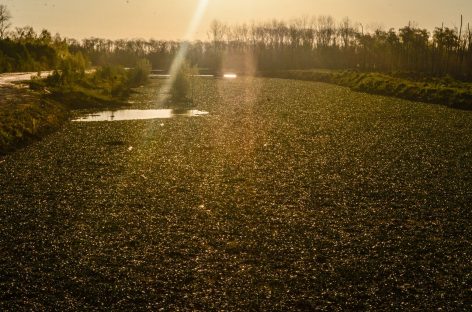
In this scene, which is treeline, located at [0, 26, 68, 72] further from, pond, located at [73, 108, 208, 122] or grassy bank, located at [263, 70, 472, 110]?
grassy bank, located at [263, 70, 472, 110]

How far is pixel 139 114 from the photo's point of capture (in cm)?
3981

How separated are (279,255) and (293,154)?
41.7ft

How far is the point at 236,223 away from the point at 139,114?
1085 inches

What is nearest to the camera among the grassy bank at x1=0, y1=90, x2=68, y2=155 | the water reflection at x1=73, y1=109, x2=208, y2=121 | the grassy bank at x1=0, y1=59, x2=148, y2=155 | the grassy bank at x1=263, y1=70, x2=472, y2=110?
the grassy bank at x1=0, y1=90, x2=68, y2=155

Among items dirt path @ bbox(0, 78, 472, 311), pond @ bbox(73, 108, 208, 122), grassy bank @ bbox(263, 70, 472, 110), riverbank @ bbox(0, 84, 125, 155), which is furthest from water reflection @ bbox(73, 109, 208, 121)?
grassy bank @ bbox(263, 70, 472, 110)

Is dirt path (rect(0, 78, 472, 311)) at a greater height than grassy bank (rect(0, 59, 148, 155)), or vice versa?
grassy bank (rect(0, 59, 148, 155))

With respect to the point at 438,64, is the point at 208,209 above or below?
below

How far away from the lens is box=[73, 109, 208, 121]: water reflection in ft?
121

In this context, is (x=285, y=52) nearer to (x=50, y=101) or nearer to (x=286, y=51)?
(x=286, y=51)

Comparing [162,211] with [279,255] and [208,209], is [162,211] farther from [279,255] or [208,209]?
[279,255]

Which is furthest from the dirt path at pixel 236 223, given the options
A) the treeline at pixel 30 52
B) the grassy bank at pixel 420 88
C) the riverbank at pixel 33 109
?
the treeline at pixel 30 52

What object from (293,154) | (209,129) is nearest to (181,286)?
(293,154)

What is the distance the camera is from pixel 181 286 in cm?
997

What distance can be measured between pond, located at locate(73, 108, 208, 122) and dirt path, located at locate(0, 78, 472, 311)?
8.70 metres
